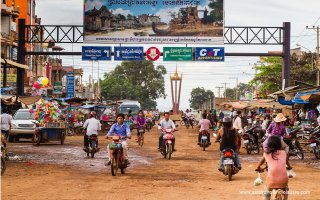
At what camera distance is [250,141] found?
84.6 feet

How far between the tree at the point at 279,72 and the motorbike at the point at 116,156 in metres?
50.1

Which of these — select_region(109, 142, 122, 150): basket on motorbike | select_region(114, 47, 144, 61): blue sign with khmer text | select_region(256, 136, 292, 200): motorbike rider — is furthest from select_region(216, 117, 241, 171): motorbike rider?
select_region(114, 47, 144, 61): blue sign with khmer text

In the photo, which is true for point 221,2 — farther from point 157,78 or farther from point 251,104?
point 157,78

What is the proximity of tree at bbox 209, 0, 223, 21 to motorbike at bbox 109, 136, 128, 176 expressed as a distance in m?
23.0

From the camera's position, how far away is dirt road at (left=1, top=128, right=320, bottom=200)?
12.5m

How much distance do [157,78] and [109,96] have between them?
11.0 meters

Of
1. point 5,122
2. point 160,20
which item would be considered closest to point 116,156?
point 5,122

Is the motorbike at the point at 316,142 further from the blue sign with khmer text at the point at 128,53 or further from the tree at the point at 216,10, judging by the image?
the blue sign with khmer text at the point at 128,53

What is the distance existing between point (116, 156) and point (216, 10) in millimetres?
23497

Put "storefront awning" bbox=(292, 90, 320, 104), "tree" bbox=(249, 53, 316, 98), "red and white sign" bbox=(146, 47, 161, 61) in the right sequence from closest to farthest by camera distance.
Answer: "storefront awning" bbox=(292, 90, 320, 104) → "red and white sign" bbox=(146, 47, 161, 61) → "tree" bbox=(249, 53, 316, 98)

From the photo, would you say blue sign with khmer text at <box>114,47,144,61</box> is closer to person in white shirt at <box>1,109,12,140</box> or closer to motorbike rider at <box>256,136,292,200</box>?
person in white shirt at <box>1,109,12,140</box>

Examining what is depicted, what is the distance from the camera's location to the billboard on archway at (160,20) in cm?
3819

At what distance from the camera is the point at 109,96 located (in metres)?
133

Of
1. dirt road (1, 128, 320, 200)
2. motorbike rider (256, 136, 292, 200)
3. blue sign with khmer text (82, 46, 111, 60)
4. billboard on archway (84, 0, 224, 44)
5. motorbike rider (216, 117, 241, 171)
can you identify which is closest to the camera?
motorbike rider (256, 136, 292, 200)
